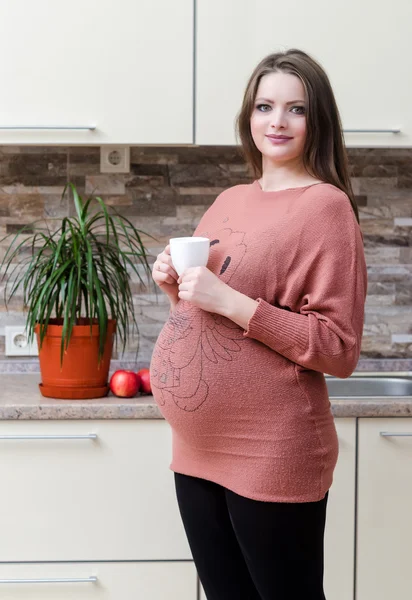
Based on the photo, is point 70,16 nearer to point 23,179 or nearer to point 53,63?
point 53,63

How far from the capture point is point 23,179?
8.05 ft

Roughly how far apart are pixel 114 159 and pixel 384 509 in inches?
47.7

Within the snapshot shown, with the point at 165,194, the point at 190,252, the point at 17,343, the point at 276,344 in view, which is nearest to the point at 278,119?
the point at 190,252

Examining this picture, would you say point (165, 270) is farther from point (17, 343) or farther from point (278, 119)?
point (17, 343)

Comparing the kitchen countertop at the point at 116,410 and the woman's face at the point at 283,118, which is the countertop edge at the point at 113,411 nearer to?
the kitchen countertop at the point at 116,410

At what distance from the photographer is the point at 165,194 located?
248 centimetres

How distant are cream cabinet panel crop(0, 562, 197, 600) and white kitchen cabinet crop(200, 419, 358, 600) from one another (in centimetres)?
8

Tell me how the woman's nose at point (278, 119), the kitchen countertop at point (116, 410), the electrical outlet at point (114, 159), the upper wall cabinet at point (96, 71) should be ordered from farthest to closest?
1. the electrical outlet at point (114, 159)
2. the upper wall cabinet at point (96, 71)
3. the kitchen countertop at point (116, 410)
4. the woman's nose at point (278, 119)

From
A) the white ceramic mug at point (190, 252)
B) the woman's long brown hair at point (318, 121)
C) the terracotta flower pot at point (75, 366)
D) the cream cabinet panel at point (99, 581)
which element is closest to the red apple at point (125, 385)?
the terracotta flower pot at point (75, 366)

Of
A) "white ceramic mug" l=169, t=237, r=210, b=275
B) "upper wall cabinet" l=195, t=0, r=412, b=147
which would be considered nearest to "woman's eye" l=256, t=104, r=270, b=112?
"white ceramic mug" l=169, t=237, r=210, b=275

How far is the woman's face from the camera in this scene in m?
1.46

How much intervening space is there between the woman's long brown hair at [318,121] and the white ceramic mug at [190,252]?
25cm

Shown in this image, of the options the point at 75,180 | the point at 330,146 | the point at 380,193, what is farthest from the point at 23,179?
the point at 330,146

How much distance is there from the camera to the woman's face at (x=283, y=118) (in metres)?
1.46
